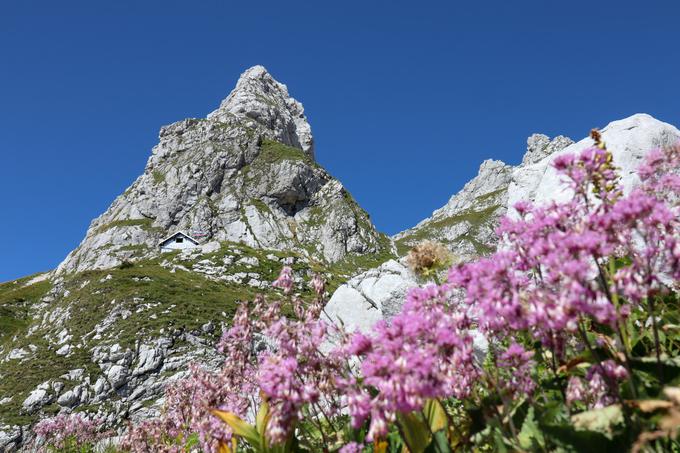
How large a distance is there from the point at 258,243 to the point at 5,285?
69959 millimetres

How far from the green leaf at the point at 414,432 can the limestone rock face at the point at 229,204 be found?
10731 cm

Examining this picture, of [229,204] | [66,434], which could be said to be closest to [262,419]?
[66,434]

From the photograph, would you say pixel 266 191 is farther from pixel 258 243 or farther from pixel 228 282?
pixel 228 282

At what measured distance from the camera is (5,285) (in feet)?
378

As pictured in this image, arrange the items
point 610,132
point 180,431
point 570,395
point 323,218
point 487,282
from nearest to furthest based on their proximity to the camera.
→ point 487,282 < point 570,395 < point 180,431 < point 610,132 < point 323,218

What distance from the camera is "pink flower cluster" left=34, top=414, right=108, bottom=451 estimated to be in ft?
39.4

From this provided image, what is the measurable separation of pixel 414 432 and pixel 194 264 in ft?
260

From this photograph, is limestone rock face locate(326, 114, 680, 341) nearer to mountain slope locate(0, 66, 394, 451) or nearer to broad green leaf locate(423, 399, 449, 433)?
mountain slope locate(0, 66, 394, 451)

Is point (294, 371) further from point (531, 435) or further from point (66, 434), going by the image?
point (66, 434)

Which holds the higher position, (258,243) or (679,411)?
(258,243)

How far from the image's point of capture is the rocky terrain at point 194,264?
13242 millimetres

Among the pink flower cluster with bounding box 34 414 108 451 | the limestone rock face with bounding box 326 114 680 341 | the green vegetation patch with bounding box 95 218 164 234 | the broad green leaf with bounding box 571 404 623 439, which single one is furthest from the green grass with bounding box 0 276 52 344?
the broad green leaf with bounding box 571 404 623 439

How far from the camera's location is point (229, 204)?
4840 inches

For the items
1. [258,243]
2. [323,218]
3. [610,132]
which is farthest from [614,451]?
[323,218]
